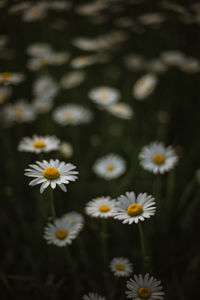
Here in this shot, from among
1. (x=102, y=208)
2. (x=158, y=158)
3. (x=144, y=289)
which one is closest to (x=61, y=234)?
(x=102, y=208)

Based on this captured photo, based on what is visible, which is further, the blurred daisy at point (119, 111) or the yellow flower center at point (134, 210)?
the blurred daisy at point (119, 111)

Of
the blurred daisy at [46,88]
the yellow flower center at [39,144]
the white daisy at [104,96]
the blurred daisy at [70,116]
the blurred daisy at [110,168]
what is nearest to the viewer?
the yellow flower center at [39,144]

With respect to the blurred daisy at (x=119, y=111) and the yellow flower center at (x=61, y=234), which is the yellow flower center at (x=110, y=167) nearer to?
the blurred daisy at (x=119, y=111)

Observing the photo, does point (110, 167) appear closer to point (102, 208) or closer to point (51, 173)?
point (102, 208)

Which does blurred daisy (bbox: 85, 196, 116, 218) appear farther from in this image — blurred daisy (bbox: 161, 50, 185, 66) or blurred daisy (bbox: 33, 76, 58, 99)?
blurred daisy (bbox: 161, 50, 185, 66)

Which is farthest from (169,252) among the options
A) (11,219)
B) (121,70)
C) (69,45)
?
(69,45)

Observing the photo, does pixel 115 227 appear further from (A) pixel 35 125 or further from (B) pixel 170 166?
(A) pixel 35 125

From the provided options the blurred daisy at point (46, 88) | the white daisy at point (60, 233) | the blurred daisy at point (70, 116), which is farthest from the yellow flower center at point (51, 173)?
the blurred daisy at point (46, 88)
